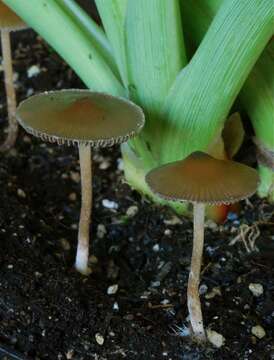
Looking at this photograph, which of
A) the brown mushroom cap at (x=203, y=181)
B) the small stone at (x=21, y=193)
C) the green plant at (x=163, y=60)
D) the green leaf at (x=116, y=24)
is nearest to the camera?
the brown mushroom cap at (x=203, y=181)

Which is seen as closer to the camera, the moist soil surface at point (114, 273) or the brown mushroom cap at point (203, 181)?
the brown mushroom cap at point (203, 181)

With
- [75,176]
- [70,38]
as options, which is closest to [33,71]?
[75,176]

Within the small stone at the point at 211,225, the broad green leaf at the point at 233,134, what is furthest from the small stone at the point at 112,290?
the broad green leaf at the point at 233,134

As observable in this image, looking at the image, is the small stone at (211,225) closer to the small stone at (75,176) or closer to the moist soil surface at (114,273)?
the moist soil surface at (114,273)

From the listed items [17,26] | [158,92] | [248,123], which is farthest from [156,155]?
[17,26]

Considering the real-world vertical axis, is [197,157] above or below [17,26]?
below

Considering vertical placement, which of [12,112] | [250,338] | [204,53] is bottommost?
[250,338]

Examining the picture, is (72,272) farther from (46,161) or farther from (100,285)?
(46,161)
